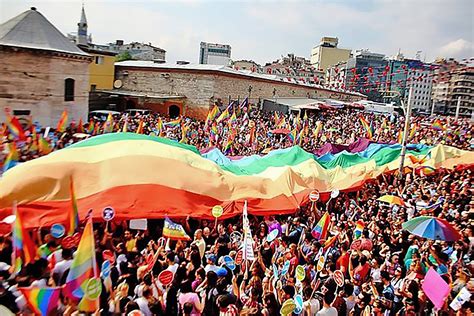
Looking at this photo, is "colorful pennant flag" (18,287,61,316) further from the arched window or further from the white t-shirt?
the arched window

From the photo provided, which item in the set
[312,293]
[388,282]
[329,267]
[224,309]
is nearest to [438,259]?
[388,282]

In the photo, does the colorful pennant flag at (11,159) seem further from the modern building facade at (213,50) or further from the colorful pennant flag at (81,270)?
the modern building facade at (213,50)

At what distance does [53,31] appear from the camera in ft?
81.0

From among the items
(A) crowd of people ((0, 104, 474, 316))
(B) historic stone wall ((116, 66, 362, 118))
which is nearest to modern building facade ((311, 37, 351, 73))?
(B) historic stone wall ((116, 66, 362, 118))

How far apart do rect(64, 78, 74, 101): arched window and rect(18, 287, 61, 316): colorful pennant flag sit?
2167cm

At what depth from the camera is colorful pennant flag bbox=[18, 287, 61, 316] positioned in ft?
14.3

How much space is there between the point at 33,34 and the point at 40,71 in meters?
2.65

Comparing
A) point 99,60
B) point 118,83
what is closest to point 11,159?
point 99,60

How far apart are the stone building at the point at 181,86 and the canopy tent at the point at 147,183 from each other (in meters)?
21.6

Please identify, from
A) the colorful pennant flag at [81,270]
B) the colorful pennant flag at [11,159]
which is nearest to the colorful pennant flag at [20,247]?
the colorful pennant flag at [81,270]

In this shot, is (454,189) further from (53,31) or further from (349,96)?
(349,96)

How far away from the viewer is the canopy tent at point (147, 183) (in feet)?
26.4

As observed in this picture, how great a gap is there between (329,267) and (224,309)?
2563 mm

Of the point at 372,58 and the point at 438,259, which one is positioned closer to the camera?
the point at 438,259
